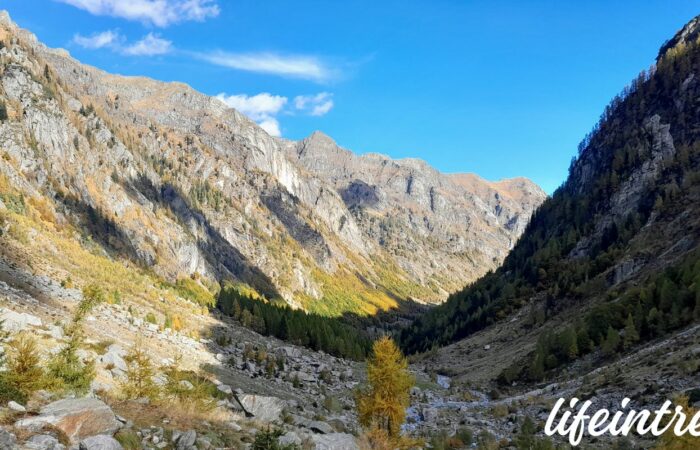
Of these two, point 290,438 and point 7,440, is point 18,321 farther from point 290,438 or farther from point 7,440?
point 290,438

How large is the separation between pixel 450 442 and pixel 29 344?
22616 millimetres

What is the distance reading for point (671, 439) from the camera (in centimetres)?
1684

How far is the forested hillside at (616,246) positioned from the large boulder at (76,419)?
49308mm

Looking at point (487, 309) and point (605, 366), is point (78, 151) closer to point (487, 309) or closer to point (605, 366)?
point (487, 309)

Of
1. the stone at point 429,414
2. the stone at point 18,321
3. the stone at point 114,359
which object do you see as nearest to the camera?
the stone at point 114,359

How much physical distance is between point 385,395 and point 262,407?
8023mm

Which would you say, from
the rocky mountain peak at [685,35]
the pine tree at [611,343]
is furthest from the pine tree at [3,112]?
the rocky mountain peak at [685,35]

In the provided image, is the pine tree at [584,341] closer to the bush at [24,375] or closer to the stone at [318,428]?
the stone at [318,428]

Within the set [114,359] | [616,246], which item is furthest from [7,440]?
[616,246]

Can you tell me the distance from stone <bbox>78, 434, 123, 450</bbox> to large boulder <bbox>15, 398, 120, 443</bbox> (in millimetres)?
395

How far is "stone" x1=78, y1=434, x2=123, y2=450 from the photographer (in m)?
12.1

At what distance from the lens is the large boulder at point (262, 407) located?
75.6 ft

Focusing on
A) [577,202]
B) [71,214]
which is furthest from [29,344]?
[577,202]

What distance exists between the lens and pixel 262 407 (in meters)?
23.9
